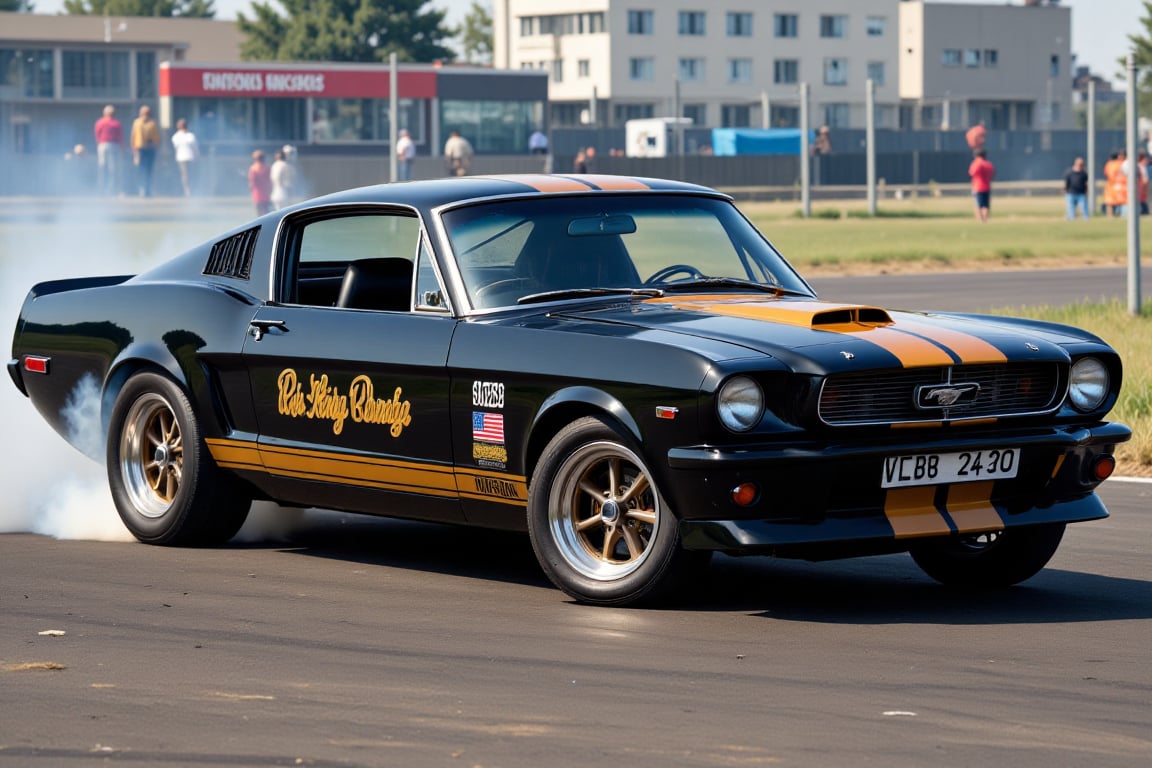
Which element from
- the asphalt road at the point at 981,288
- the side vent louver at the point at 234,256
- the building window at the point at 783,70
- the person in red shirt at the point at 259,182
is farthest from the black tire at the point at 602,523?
the building window at the point at 783,70

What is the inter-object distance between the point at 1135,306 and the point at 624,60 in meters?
101

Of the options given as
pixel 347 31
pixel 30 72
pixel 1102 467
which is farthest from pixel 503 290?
pixel 347 31

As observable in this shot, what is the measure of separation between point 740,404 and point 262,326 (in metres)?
2.46

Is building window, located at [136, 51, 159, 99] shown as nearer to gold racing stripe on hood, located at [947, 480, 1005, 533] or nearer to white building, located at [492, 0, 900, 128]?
white building, located at [492, 0, 900, 128]

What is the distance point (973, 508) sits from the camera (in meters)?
6.85

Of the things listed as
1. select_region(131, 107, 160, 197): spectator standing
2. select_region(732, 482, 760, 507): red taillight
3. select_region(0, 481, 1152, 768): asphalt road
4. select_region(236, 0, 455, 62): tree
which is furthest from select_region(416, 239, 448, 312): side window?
select_region(236, 0, 455, 62): tree

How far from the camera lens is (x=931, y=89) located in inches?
4879

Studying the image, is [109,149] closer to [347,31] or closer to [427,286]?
[427,286]

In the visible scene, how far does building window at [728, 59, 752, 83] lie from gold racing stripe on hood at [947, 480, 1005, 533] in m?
115

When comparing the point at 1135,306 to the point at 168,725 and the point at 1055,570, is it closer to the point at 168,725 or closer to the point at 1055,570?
the point at 1055,570

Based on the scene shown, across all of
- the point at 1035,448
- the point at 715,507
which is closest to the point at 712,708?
the point at 715,507

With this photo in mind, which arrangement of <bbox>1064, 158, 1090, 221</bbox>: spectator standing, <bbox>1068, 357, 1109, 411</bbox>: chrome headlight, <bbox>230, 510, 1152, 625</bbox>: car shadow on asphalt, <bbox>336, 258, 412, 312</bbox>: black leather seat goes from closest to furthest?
<bbox>230, 510, 1152, 625</bbox>: car shadow on asphalt → <bbox>1068, 357, 1109, 411</bbox>: chrome headlight → <bbox>336, 258, 412, 312</bbox>: black leather seat → <bbox>1064, 158, 1090, 221</bbox>: spectator standing

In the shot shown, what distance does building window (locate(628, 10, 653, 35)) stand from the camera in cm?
11738

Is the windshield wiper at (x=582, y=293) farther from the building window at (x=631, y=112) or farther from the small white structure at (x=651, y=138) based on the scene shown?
the building window at (x=631, y=112)
